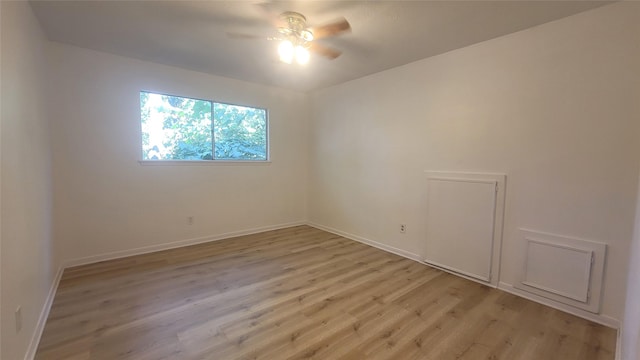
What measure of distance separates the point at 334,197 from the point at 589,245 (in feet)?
10.2

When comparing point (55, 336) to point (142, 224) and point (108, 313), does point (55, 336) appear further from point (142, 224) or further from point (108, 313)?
point (142, 224)

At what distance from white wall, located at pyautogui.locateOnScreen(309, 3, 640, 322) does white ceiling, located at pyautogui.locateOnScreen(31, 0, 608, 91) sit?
0.22 metres

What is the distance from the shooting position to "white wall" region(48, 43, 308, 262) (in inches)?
117

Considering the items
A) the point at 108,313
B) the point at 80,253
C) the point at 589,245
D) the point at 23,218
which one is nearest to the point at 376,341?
the point at 589,245

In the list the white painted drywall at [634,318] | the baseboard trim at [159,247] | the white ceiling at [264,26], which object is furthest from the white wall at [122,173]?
the white painted drywall at [634,318]

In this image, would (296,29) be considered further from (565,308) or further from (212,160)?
(565,308)

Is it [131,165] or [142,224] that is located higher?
[131,165]

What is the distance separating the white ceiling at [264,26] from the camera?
6.99 ft

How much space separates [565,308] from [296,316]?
7.41 ft

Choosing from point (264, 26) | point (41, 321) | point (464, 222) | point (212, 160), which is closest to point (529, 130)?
point (464, 222)

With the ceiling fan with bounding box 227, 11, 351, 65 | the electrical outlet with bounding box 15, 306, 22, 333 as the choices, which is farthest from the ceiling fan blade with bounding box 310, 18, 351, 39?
the electrical outlet with bounding box 15, 306, 22, 333

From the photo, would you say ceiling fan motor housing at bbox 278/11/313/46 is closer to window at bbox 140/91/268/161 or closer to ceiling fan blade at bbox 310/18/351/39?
ceiling fan blade at bbox 310/18/351/39

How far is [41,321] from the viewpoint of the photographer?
1946mm

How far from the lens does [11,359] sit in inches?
53.6
